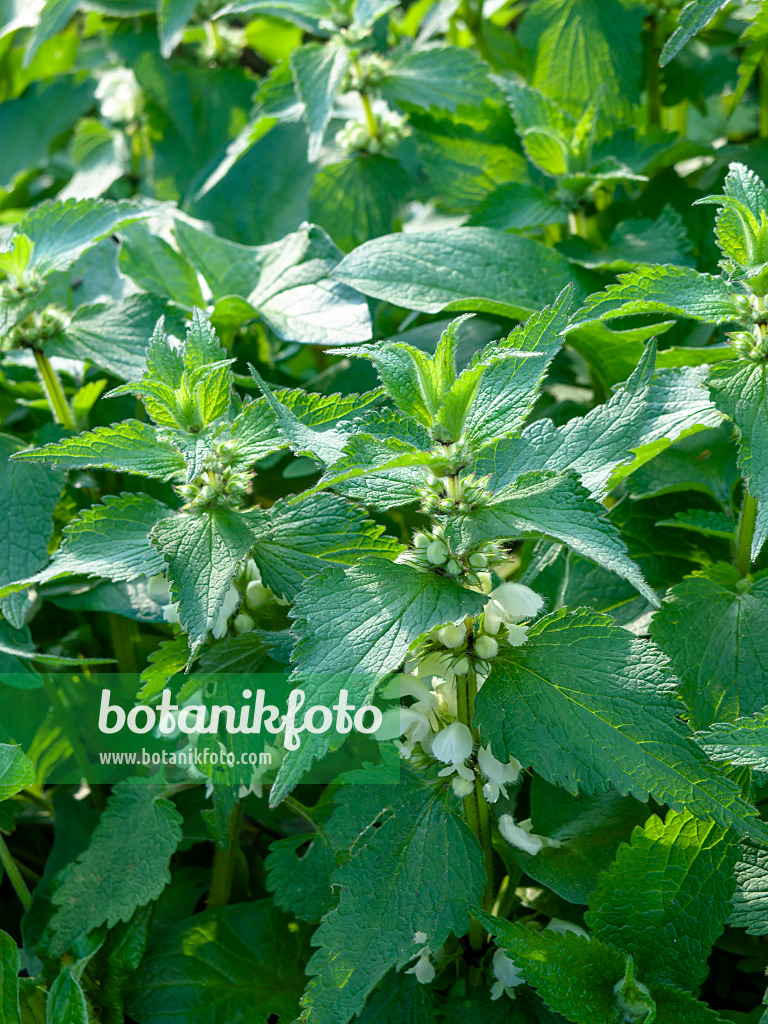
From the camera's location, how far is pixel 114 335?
3.61ft

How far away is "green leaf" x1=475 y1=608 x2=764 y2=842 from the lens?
64cm

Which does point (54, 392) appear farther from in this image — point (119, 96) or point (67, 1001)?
point (119, 96)

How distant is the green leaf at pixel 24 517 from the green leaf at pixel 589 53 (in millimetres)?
919

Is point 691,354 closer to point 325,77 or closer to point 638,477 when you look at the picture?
point 638,477

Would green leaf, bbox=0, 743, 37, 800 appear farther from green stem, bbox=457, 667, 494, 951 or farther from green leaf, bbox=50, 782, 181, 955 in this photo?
green stem, bbox=457, 667, 494, 951

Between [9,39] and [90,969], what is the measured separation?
1.78m

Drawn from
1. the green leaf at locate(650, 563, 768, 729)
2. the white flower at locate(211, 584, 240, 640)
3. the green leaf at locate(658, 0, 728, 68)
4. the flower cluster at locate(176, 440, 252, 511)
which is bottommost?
the green leaf at locate(650, 563, 768, 729)

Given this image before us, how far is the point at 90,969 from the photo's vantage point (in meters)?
0.93

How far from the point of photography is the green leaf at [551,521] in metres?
0.62

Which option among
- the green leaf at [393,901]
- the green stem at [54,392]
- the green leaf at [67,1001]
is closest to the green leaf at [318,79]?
the green stem at [54,392]

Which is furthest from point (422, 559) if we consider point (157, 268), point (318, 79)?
point (318, 79)

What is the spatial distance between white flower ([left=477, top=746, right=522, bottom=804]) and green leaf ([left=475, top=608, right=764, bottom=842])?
7 cm

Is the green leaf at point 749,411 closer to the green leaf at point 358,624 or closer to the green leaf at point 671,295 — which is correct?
the green leaf at point 671,295

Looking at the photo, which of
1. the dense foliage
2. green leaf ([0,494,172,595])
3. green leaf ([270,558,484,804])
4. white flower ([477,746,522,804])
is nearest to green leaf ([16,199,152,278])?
the dense foliage
